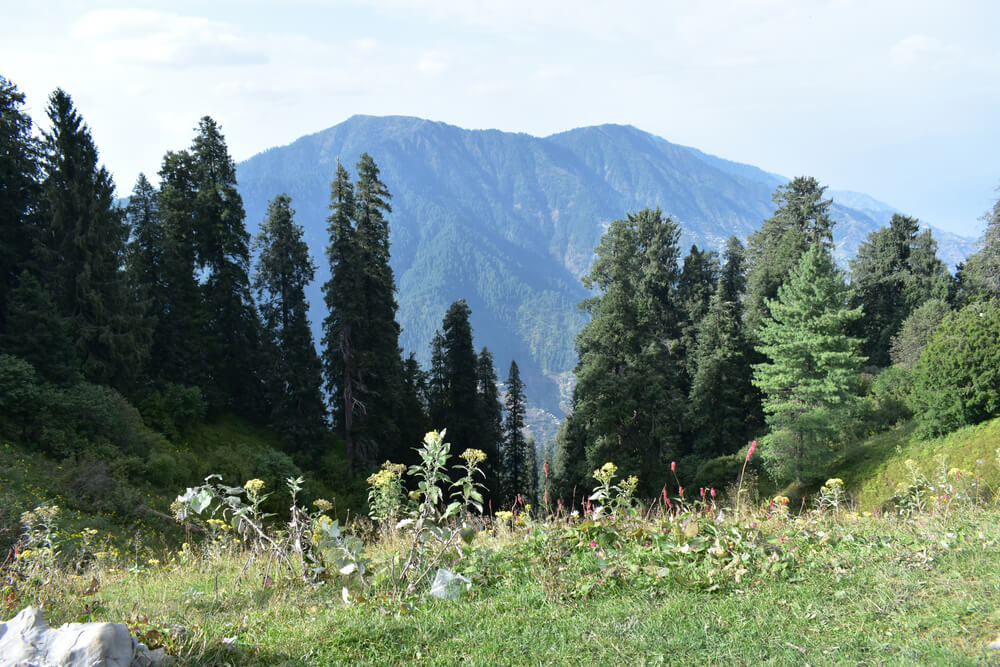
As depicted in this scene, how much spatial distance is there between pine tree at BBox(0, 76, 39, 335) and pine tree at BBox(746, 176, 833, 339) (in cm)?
3633

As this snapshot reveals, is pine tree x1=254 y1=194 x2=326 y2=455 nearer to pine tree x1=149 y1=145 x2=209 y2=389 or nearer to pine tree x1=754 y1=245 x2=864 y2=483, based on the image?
pine tree x1=149 y1=145 x2=209 y2=389

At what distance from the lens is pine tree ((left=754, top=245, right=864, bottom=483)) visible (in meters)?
21.3

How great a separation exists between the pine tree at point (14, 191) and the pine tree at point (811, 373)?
92.5 ft

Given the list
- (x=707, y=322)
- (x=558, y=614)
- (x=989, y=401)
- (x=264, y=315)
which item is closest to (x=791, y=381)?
(x=989, y=401)

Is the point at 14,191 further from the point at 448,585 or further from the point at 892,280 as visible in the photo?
the point at 892,280

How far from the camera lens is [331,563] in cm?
538

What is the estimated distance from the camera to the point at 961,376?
20234mm

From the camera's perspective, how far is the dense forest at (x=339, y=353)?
1864cm

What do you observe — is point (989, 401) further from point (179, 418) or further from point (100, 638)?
point (179, 418)

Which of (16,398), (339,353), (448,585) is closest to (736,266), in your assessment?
(339,353)

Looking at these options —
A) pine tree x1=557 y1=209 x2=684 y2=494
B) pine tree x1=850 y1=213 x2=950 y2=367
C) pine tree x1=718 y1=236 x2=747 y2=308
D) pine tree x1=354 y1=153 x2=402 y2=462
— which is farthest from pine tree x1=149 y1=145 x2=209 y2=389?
pine tree x1=850 y1=213 x2=950 y2=367

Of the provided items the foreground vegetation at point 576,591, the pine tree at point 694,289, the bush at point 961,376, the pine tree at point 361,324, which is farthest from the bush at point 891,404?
the foreground vegetation at point 576,591

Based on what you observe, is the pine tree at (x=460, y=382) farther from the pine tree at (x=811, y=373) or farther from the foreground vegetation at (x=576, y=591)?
the foreground vegetation at (x=576, y=591)

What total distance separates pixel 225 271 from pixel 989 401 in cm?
3185
